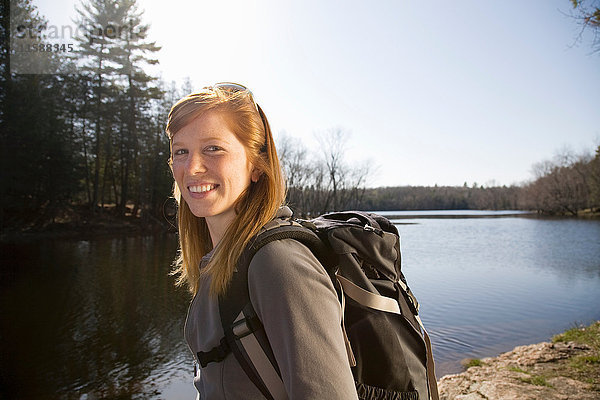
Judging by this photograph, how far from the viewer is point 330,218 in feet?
4.58

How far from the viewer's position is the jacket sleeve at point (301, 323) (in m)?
0.92

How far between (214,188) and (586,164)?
301 ft

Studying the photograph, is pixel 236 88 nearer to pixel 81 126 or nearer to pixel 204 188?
pixel 204 188

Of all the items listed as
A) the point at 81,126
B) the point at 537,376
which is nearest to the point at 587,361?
the point at 537,376

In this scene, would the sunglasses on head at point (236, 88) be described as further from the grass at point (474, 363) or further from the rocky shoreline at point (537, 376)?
the grass at point (474, 363)

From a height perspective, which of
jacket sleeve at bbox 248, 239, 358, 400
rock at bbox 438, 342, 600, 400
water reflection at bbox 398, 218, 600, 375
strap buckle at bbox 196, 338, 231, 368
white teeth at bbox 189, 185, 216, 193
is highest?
white teeth at bbox 189, 185, 216, 193

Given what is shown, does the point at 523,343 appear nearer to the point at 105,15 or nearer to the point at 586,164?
the point at 105,15

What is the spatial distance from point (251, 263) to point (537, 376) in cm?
627

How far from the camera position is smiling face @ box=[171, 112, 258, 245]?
1.32m

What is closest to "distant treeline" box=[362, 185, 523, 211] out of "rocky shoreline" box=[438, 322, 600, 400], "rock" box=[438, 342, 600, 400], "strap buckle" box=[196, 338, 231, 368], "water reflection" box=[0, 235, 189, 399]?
"water reflection" box=[0, 235, 189, 399]

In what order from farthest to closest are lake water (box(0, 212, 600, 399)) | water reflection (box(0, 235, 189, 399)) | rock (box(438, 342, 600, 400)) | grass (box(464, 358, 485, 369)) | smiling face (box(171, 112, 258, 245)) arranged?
grass (box(464, 358, 485, 369))
lake water (box(0, 212, 600, 399))
water reflection (box(0, 235, 189, 399))
rock (box(438, 342, 600, 400))
smiling face (box(171, 112, 258, 245))

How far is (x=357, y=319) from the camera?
1110 mm

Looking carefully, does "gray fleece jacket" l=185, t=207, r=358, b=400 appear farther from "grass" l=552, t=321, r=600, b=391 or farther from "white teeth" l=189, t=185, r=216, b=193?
"grass" l=552, t=321, r=600, b=391

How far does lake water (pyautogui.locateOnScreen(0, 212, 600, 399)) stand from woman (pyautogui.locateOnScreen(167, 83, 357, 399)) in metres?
6.34
